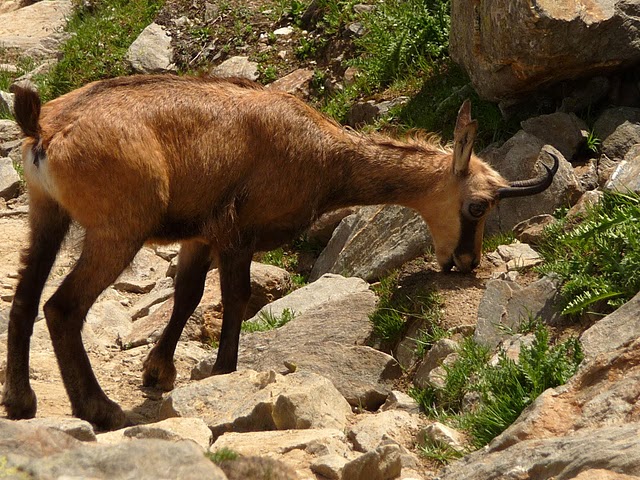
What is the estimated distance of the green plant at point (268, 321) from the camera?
855cm

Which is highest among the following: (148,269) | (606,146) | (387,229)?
(606,146)

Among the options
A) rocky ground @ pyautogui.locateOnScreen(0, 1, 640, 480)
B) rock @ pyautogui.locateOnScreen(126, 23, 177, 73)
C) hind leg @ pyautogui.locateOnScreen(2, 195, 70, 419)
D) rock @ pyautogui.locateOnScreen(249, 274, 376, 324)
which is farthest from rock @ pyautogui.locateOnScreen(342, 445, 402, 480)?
rock @ pyautogui.locateOnScreen(126, 23, 177, 73)

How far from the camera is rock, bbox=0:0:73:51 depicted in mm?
16094

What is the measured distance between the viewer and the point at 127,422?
6988mm

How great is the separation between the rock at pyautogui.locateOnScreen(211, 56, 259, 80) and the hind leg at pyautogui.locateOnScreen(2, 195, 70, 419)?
19.9 feet

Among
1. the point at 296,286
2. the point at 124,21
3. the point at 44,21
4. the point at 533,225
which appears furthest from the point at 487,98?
the point at 44,21

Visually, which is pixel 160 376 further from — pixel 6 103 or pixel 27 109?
pixel 6 103

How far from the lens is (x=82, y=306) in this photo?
6.77 metres

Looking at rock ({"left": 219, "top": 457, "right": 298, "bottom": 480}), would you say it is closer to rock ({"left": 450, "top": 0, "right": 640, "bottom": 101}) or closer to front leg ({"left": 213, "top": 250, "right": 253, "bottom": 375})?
front leg ({"left": 213, "top": 250, "right": 253, "bottom": 375})

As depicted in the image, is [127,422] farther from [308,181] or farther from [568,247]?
[568,247]

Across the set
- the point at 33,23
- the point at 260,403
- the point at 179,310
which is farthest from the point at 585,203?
the point at 33,23

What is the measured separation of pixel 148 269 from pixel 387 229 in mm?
2671

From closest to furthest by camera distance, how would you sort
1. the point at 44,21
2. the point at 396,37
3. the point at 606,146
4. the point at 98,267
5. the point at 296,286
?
the point at 98,267 < the point at 606,146 < the point at 296,286 < the point at 396,37 < the point at 44,21

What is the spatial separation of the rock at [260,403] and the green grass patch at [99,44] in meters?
8.04
